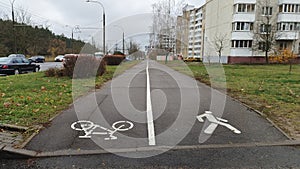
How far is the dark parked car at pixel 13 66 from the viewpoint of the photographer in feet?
53.3

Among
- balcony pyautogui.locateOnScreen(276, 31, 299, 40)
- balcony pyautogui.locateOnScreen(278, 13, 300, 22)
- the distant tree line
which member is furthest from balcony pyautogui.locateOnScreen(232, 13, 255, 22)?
the distant tree line

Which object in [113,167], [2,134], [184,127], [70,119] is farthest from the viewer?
[70,119]

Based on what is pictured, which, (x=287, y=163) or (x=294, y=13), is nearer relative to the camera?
(x=287, y=163)

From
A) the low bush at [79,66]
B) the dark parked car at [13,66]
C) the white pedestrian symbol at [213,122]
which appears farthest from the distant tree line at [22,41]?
the white pedestrian symbol at [213,122]

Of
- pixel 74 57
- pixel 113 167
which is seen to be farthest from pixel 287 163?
pixel 74 57

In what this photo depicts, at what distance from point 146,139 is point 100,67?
38.4ft

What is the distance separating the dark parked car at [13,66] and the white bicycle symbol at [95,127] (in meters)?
14.5

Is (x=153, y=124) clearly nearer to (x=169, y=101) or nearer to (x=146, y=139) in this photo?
(x=146, y=139)

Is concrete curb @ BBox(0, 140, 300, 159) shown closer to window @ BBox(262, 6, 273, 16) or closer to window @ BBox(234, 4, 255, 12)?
window @ BBox(234, 4, 255, 12)

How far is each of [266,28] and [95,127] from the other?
132 ft

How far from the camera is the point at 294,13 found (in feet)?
127

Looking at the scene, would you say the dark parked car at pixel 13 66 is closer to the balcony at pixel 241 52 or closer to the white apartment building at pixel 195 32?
the balcony at pixel 241 52

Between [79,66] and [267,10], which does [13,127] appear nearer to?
[79,66]

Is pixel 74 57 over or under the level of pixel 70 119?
over
